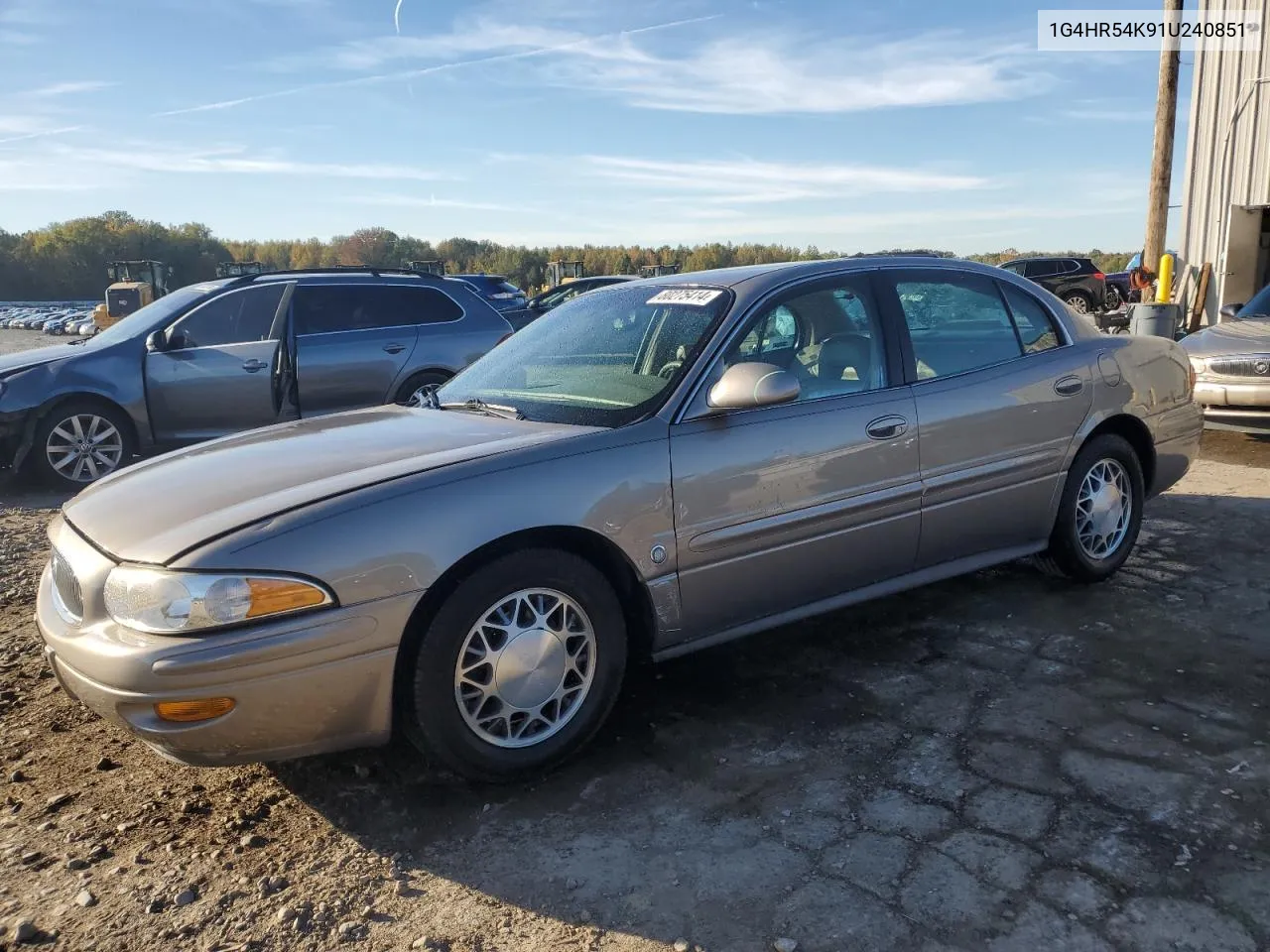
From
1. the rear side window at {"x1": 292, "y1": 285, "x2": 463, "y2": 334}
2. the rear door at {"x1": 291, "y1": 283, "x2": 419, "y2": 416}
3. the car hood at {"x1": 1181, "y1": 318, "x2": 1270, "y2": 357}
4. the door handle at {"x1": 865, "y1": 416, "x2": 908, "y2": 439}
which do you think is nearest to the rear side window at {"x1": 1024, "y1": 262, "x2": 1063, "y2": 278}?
the car hood at {"x1": 1181, "y1": 318, "x2": 1270, "y2": 357}

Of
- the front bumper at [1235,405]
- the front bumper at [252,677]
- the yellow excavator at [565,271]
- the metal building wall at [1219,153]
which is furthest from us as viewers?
the yellow excavator at [565,271]

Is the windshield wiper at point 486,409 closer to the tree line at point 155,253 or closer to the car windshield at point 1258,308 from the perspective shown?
the car windshield at point 1258,308

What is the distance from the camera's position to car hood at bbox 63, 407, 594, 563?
8.90 feet

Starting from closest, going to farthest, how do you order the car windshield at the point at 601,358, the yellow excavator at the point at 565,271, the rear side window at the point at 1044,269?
the car windshield at the point at 601,358 → the rear side window at the point at 1044,269 → the yellow excavator at the point at 565,271

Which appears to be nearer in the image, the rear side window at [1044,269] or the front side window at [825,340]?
the front side window at [825,340]

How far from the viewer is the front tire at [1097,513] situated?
4410 millimetres

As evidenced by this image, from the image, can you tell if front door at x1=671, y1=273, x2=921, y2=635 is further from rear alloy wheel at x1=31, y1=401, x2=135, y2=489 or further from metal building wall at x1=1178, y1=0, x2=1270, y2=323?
metal building wall at x1=1178, y1=0, x2=1270, y2=323

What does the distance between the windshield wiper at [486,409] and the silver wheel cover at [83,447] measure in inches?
202

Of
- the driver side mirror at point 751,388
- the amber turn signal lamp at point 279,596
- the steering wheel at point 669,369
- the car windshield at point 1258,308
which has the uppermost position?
the steering wheel at point 669,369

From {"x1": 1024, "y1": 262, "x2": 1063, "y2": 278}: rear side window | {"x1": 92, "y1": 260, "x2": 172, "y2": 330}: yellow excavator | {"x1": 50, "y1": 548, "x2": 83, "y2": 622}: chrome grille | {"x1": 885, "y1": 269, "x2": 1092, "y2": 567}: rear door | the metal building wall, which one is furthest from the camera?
{"x1": 92, "y1": 260, "x2": 172, "y2": 330}: yellow excavator

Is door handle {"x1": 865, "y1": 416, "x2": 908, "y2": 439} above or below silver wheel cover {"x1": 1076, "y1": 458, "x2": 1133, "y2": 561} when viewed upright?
above

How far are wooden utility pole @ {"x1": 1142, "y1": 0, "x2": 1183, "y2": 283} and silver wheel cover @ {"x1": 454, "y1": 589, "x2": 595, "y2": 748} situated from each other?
14.6 m

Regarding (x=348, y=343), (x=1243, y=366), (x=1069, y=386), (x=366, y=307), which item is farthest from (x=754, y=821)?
(x=1243, y=366)

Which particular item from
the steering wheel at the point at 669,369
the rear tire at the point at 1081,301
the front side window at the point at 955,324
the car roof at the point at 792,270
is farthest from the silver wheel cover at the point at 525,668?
the rear tire at the point at 1081,301
